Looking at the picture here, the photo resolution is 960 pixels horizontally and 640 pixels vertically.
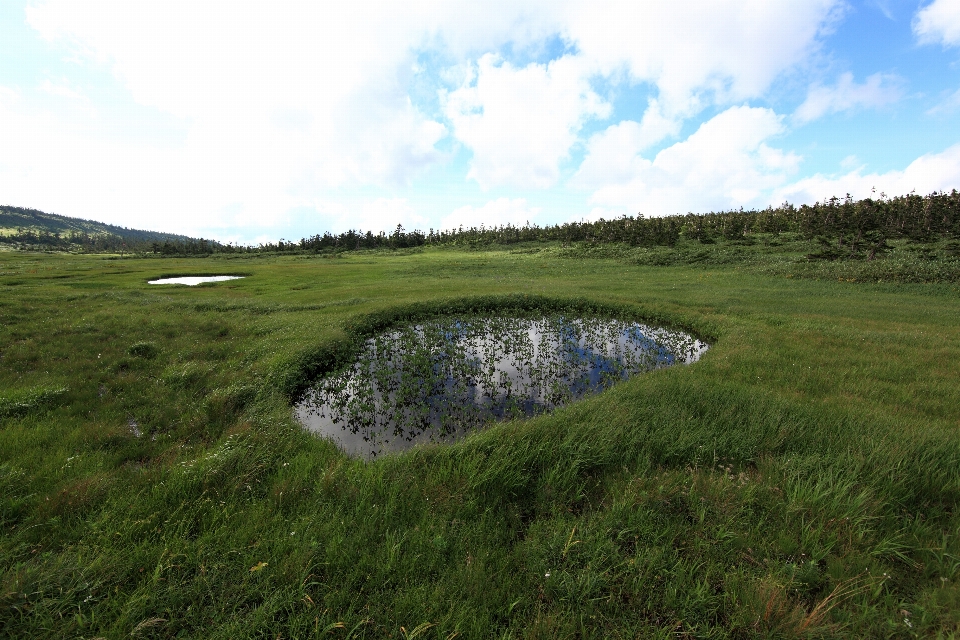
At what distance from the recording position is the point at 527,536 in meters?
5.70

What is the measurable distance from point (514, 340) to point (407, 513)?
14157 mm

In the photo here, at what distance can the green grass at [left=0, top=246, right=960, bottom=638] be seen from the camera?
170 inches

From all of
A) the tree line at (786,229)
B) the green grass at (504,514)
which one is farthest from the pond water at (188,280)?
the tree line at (786,229)

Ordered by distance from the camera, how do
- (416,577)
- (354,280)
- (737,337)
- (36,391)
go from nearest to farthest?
(416,577)
(36,391)
(737,337)
(354,280)

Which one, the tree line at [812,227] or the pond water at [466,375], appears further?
the tree line at [812,227]

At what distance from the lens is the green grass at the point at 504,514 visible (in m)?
4.32

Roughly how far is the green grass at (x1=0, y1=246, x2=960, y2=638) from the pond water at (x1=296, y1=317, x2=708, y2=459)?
6.13 ft

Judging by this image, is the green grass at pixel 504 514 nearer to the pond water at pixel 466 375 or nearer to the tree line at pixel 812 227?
the pond water at pixel 466 375

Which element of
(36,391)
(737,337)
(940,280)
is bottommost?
(36,391)

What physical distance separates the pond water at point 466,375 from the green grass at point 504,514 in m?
1.87

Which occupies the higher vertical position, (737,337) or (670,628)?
(737,337)

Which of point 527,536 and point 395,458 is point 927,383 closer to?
point 527,536

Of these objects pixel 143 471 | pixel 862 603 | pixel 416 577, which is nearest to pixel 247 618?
pixel 416 577

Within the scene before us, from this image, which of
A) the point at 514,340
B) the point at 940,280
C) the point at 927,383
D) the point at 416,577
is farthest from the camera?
the point at 940,280
